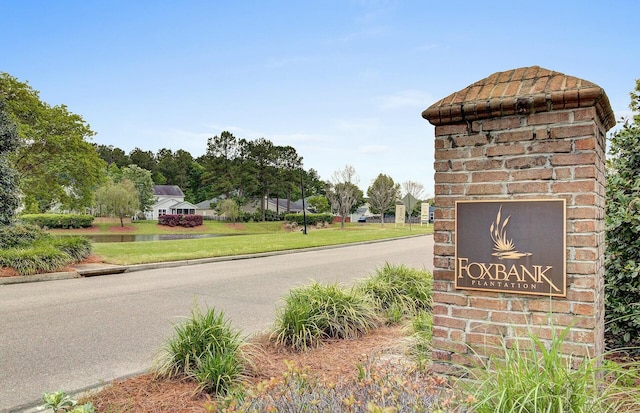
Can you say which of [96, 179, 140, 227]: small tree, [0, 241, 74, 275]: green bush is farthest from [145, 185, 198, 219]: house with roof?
[0, 241, 74, 275]: green bush

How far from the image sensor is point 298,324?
437cm

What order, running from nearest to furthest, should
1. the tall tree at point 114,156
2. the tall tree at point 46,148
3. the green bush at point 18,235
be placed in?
the green bush at point 18,235, the tall tree at point 46,148, the tall tree at point 114,156

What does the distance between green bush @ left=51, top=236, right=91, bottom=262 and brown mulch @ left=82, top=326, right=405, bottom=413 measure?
991 cm

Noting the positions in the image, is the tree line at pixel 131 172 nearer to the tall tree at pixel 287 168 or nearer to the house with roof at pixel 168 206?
the tall tree at pixel 287 168

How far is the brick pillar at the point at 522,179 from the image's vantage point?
2762mm

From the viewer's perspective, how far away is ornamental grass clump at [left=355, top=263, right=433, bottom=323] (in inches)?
221

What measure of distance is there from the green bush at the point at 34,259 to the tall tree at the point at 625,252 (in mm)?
11704

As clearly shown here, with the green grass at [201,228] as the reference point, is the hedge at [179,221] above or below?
above

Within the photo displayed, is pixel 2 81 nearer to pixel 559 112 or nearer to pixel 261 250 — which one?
pixel 261 250

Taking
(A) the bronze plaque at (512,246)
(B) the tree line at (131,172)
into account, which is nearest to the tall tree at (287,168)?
(B) the tree line at (131,172)

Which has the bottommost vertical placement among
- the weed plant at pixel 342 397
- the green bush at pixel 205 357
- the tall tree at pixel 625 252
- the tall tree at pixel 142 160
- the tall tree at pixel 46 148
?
the green bush at pixel 205 357

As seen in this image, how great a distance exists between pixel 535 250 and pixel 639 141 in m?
1.83

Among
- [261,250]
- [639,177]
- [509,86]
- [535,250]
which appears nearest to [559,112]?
[509,86]

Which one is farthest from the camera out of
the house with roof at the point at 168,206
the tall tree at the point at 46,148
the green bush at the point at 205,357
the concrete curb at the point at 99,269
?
Answer: the house with roof at the point at 168,206
